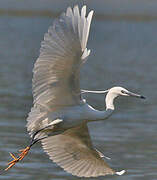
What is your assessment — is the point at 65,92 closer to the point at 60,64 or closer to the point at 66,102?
the point at 66,102

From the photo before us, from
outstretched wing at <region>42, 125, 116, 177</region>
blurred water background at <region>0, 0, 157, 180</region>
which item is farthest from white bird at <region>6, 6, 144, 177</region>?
blurred water background at <region>0, 0, 157, 180</region>

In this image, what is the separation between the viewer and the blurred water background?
11.1m

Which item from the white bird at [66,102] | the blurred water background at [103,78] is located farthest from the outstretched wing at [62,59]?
the blurred water background at [103,78]

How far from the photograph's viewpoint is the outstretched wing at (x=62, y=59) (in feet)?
26.7

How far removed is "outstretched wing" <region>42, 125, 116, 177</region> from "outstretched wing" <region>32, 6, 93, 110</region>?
2.94ft

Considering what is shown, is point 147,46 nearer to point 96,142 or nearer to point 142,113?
point 142,113

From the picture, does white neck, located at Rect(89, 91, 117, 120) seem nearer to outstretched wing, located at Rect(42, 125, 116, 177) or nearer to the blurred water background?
outstretched wing, located at Rect(42, 125, 116, 177)

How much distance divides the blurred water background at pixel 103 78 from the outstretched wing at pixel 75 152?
1.42ft

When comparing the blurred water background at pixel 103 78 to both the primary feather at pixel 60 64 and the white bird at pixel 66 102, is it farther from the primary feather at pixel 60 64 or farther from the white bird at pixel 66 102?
the primary feather at pixel 60 64

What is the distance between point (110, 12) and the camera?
51.4 meters

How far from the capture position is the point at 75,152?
9.83 meters

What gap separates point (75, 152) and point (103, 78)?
40.4ft

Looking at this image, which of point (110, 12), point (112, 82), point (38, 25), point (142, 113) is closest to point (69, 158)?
point (142, 113)

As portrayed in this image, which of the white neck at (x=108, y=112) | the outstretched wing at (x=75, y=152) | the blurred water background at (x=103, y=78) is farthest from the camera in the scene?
the blurred water background at (x=103, y=78)
